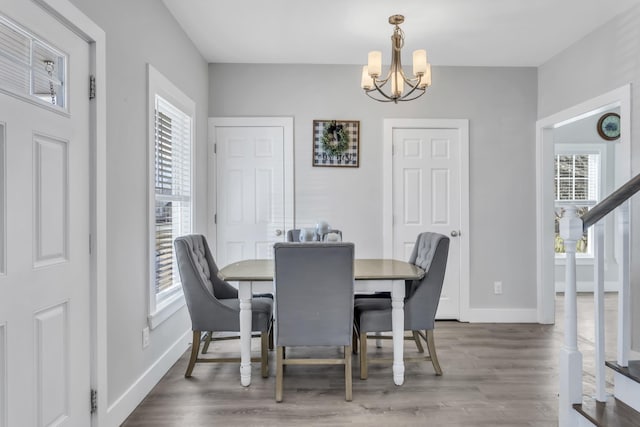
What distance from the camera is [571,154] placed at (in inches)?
219

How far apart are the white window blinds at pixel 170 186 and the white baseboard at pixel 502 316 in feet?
9.68

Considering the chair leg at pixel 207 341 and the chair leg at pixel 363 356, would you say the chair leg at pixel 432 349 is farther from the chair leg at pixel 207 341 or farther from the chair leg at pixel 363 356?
the chair leg at pixel 207 341

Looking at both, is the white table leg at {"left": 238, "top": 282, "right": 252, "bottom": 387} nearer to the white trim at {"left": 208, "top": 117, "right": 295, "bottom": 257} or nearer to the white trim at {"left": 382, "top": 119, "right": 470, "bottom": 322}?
the white trim at {"left": 208, "top": 117, "right": 295, "bottom": 257}

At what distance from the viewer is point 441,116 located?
4.06 meters

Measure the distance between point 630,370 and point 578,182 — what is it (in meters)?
4.62

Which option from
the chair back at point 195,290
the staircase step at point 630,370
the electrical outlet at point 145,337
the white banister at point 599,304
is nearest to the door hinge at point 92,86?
the chair back at point 195,290

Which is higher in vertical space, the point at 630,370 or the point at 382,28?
the point at 382,28

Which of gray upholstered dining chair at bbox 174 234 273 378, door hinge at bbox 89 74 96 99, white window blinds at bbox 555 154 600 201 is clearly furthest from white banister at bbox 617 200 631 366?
white window blinds at bbox 555 154 600 201

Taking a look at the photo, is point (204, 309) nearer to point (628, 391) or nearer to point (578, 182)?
point (628, 391)

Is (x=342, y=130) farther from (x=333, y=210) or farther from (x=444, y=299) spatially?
(x=444, y=299)

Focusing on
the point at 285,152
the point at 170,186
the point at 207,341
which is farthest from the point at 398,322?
the point at 285,152

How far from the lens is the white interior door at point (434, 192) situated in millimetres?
4047

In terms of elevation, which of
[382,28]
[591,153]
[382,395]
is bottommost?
[382,395]

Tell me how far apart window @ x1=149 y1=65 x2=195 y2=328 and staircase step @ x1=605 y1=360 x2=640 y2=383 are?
261cm
